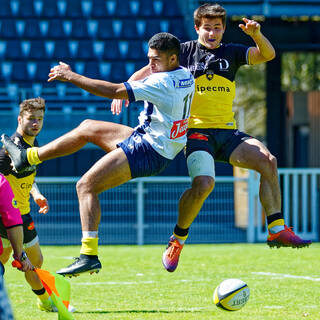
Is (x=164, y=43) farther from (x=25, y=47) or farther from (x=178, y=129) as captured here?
(x=25, y=47)

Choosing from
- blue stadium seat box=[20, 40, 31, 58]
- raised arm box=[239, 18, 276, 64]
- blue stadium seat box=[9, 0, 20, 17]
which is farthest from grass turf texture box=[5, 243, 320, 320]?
blue stadium seat box=[9, 0, 20, 17]

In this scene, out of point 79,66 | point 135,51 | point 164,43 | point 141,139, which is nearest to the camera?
point 164,43

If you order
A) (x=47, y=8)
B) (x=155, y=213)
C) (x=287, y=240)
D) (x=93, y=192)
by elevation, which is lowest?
(x=155, y=213)

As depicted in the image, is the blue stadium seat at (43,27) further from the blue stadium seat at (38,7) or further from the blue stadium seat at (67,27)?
the blue stadium seat at (67,27)

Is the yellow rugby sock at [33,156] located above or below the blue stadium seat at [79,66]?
below

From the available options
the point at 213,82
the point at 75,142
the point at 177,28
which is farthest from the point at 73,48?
the point at 75,142

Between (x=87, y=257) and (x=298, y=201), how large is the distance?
831 centimetres

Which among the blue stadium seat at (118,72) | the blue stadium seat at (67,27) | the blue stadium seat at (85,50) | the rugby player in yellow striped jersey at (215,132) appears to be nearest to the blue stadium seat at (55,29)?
the blue stadium seat at (67,27)

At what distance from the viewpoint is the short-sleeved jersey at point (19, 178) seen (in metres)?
6.55

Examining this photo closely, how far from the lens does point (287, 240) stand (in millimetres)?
6504

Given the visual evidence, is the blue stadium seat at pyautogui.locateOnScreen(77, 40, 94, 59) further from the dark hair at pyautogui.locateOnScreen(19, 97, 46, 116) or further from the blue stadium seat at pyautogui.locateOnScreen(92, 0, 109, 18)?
the dark hair at pyautogui.locateOnScreen(19, 97, 46, 116)

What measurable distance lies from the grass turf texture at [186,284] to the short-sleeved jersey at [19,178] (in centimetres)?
99

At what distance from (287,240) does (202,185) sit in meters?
0.85

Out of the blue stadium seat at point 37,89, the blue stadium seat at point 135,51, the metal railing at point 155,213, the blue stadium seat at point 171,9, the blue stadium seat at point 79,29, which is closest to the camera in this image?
the metal railing at point 155,213
